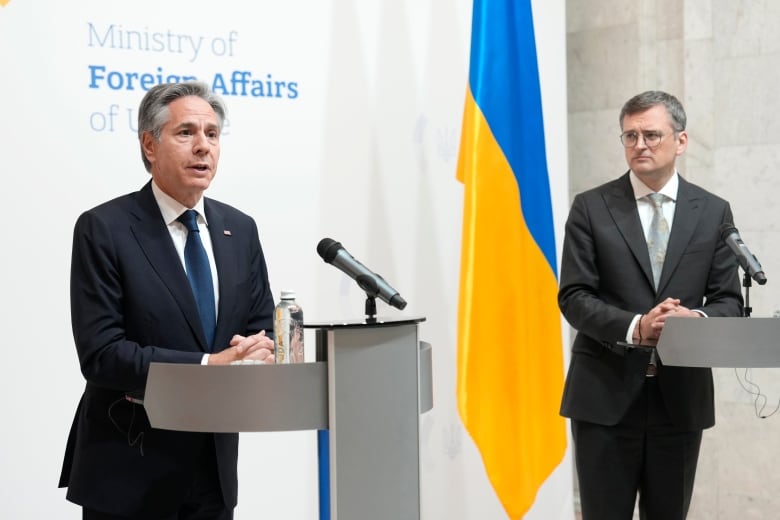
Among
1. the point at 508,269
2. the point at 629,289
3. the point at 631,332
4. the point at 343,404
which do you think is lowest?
the point at 343,404

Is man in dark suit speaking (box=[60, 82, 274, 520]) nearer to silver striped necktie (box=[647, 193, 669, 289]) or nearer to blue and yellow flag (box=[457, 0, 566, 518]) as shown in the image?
silver striped necktie (box=[647, 193, 669, 289])

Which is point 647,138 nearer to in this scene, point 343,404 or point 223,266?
point 223,266

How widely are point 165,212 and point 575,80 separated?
3663 millimetres

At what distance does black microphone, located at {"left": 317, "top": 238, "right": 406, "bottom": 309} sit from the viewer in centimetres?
213

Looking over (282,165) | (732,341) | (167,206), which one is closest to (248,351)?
(167,206)

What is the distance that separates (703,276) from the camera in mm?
3467

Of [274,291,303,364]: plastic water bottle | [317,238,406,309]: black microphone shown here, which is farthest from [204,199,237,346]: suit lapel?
[317,238,406,309]: black microphone

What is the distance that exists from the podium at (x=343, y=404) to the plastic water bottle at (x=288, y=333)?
17cm

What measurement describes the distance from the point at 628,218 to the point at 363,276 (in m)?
1.62

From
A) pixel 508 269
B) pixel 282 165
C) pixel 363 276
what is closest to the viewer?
pixel 363 276

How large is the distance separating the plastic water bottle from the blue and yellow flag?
238cm

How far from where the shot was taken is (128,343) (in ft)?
8.07

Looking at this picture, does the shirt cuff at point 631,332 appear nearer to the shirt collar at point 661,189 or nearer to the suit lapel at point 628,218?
the suit lapel at point 628,218

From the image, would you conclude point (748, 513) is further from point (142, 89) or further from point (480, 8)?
point (142, 89)
